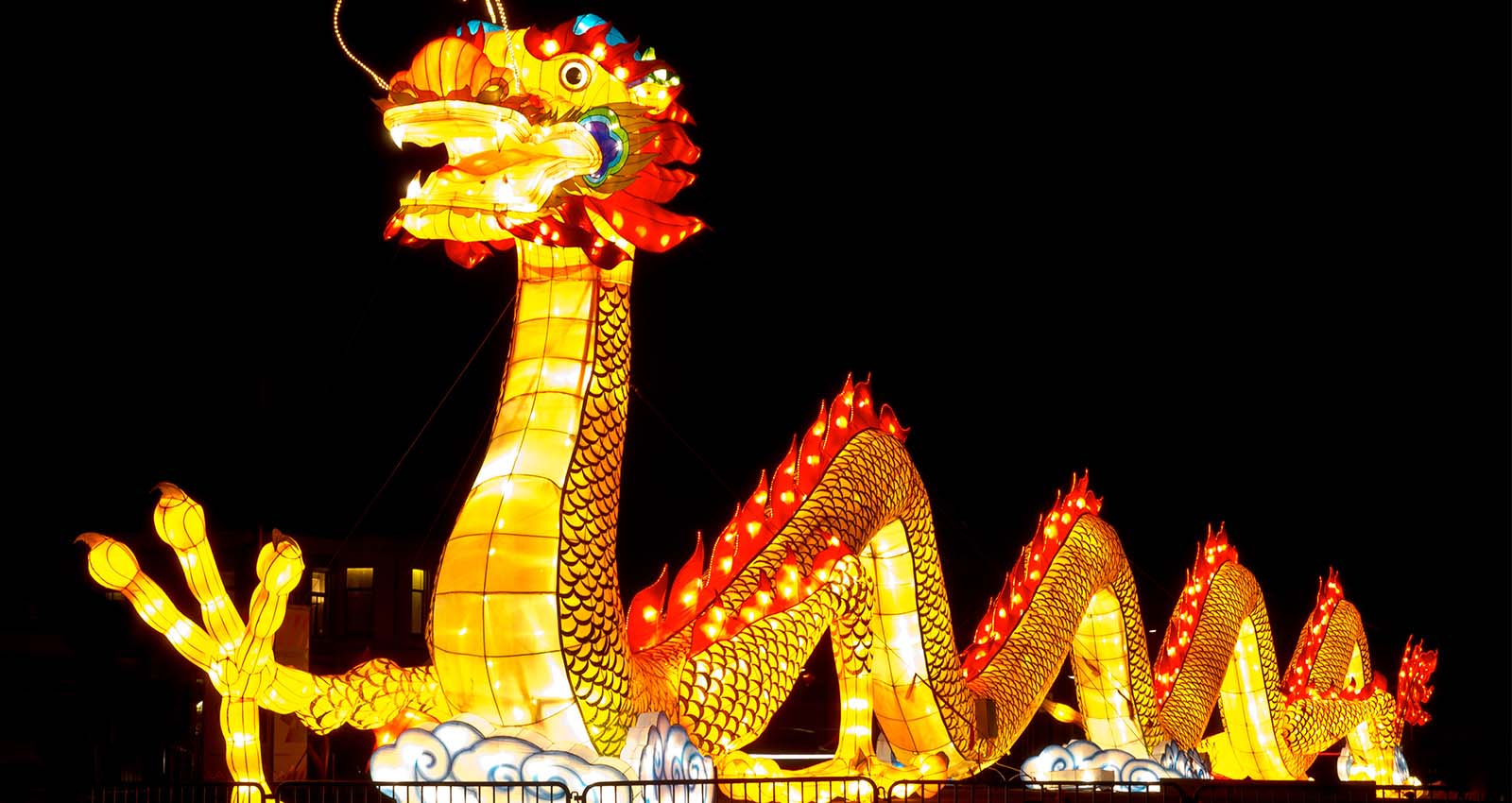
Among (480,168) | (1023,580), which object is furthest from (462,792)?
(1023,580)

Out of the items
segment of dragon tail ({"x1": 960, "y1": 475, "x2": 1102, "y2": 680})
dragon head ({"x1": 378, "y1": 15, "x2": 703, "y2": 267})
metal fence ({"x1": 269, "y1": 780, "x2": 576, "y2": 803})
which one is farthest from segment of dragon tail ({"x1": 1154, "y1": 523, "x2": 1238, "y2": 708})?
metal fence ({"x1": 269, "y1": 780, "x2": 576, "y2": 803})

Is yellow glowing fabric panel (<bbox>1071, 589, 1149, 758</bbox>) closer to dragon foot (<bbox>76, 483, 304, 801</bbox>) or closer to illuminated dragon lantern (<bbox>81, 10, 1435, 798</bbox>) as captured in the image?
illuminated dragon lantern (<bbox>81, 10, 1435, 798</bbox>)

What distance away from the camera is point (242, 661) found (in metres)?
8.15

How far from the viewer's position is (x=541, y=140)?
8695 millimetres

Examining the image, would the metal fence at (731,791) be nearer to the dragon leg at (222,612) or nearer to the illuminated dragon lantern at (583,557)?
the illuminated dragon lantern at (583,557)

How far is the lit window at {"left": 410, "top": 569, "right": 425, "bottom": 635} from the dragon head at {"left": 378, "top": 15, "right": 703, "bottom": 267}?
51.8ft

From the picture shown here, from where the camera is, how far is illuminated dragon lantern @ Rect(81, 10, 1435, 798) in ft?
26.8

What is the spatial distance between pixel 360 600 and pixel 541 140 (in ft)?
54.0

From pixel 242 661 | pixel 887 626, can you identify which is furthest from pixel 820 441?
pixel 242 661

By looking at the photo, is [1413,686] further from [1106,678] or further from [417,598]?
[417,598]

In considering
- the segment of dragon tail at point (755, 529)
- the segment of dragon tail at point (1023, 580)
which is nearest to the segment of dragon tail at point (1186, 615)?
the segment of dragon tail at point (1023, 580)

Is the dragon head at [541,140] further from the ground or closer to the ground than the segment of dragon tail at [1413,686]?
further from the ground

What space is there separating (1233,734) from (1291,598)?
28.8ft

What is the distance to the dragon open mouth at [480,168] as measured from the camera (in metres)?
8.47
